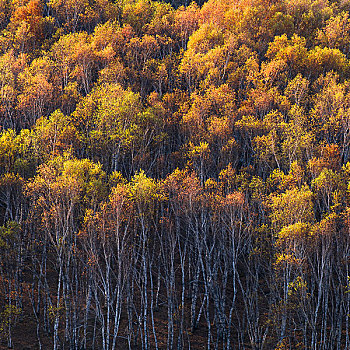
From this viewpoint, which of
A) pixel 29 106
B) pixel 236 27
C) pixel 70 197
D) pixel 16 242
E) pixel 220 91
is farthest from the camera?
pixel 236 27

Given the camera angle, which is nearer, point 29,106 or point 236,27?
point 29,106

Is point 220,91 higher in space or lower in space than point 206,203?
higher

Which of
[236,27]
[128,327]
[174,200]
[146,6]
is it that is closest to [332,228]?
[174,200]

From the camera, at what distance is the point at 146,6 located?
9138 cm

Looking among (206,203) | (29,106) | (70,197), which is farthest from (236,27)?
(70,197)

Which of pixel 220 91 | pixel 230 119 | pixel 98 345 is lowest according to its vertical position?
pixel 98 345

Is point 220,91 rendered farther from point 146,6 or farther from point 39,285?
point 146,6

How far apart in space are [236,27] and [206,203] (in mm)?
54458

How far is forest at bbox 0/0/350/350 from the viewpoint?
33.6 meters

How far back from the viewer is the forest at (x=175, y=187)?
3359 centimetres

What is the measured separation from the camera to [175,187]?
37125 millimetres

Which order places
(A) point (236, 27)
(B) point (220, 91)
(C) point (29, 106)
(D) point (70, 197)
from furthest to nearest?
(A) point (236, 27) < (B) point (220, 91) < (C) point (29, 106) < (D) point (70, 197)

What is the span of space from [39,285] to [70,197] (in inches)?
383

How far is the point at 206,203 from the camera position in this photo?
36750 mm
